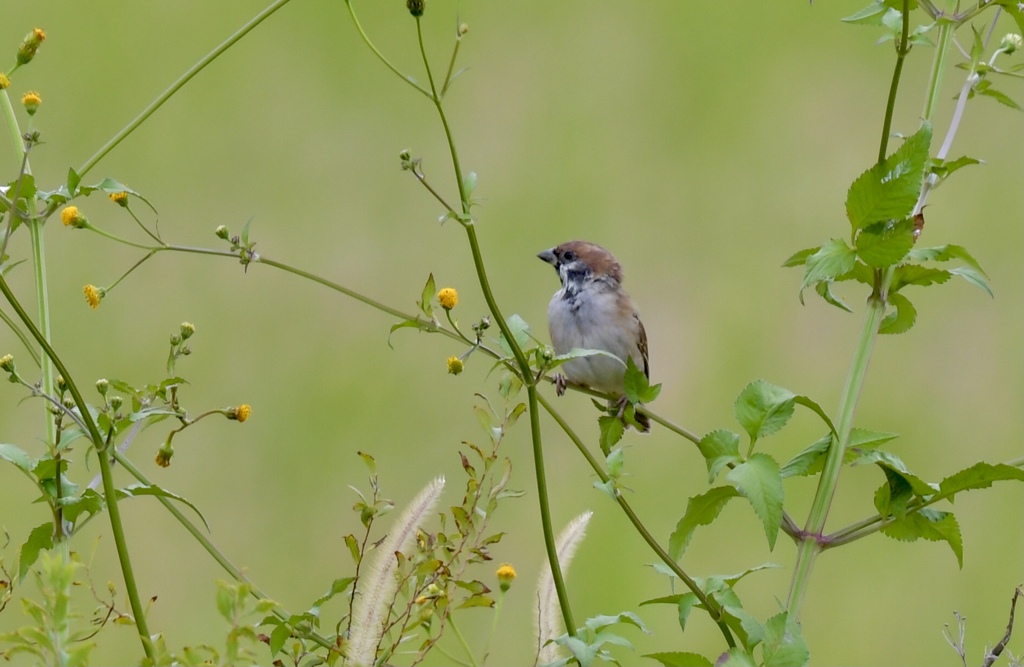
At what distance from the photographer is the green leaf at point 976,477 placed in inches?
44.5

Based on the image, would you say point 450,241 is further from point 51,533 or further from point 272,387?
point 51,533

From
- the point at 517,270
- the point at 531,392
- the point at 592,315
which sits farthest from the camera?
the point at 517,270

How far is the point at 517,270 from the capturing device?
566 centimetres

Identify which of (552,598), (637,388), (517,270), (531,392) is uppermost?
(517,270)

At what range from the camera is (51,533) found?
1.28m

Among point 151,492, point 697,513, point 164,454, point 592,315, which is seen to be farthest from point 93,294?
point 592,315

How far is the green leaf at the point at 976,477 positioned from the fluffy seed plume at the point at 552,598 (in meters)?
0.34

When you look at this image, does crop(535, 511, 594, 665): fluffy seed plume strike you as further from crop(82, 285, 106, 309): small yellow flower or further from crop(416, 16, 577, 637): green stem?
crop(82, 285, 106, 309): small yellow flower

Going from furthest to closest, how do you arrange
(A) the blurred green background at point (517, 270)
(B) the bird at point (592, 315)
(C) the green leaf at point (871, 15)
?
(A) the blurred green background at point (517, 270)
(B) the bird at point (592, 315)
(C) the green leaf at point (871, 15)

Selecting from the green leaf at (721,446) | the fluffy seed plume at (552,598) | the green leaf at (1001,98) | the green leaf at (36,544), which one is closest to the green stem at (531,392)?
the fluffy seed plume at (552,598)

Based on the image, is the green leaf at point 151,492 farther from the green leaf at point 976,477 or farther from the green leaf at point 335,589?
the green leaf at point 976,477

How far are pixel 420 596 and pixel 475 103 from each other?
5542mm

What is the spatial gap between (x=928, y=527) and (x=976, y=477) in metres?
0.10

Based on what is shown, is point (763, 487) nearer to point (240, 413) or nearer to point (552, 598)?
point (552, 598)
